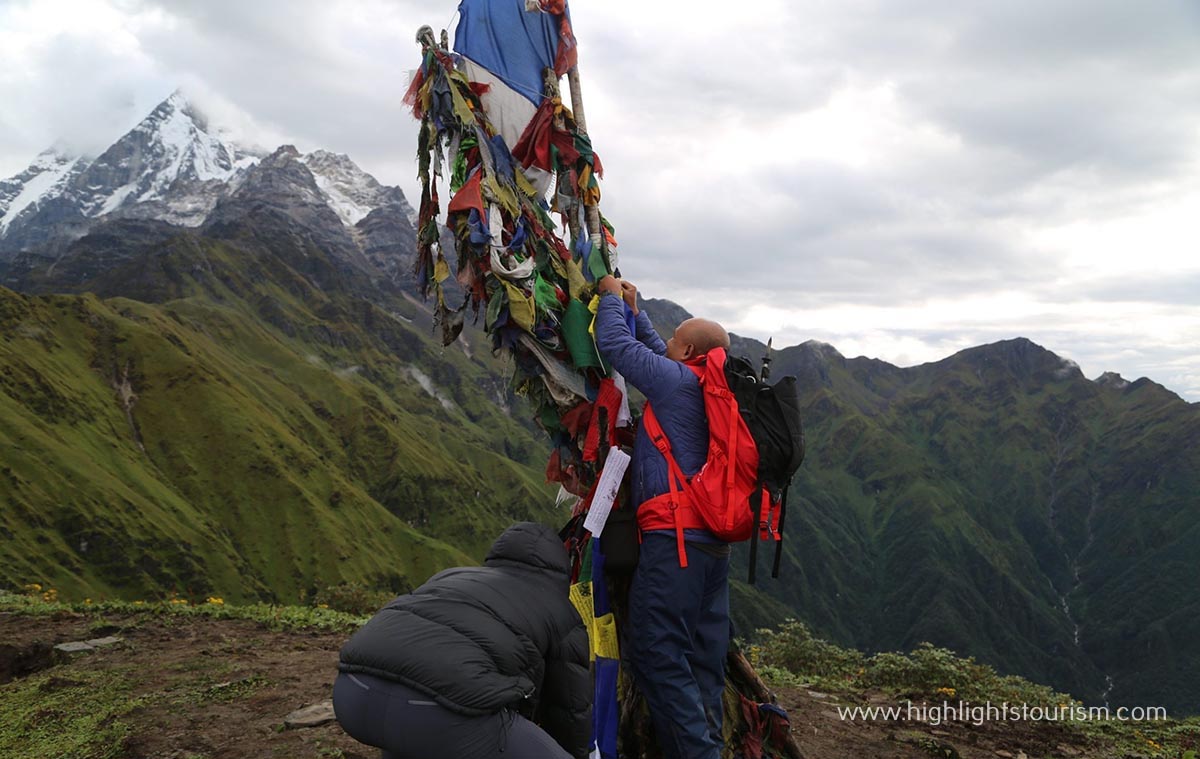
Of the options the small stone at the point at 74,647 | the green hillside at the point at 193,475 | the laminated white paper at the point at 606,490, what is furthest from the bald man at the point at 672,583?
the green hillside at the point at 193,475

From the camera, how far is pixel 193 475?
123375 mm

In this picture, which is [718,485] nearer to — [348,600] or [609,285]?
[609,285]

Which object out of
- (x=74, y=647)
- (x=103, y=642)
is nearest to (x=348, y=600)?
(x=103, y=642)

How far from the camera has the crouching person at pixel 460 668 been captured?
370 cm

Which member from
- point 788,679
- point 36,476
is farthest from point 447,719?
point 36,476

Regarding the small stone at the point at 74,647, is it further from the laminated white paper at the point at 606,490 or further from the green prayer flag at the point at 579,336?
the green prayer flag at the point at 579,336

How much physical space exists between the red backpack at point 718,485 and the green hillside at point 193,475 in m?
90.9

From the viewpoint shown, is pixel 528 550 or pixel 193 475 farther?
pixel 193 475

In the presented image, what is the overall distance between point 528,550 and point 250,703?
570 centimetres

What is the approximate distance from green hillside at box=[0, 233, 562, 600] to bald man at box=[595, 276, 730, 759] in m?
90.4

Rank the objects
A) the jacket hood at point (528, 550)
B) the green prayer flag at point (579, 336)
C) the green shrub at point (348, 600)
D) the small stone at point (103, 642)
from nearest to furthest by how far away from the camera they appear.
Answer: the jacket hood at point (528, 550) → the green prayer flag at point (579, 336) → the small stone at point (103, 642) → the green shrub at point (348, 600)

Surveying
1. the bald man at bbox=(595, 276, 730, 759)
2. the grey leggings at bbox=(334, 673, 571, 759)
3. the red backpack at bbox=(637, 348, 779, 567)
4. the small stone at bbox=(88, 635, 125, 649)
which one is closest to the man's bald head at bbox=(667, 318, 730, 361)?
the bald man at bbox=(595, 276, 730, 759)

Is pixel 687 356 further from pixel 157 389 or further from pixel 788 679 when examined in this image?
pixel 157 389

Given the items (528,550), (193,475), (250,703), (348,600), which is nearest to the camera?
(528,550)
